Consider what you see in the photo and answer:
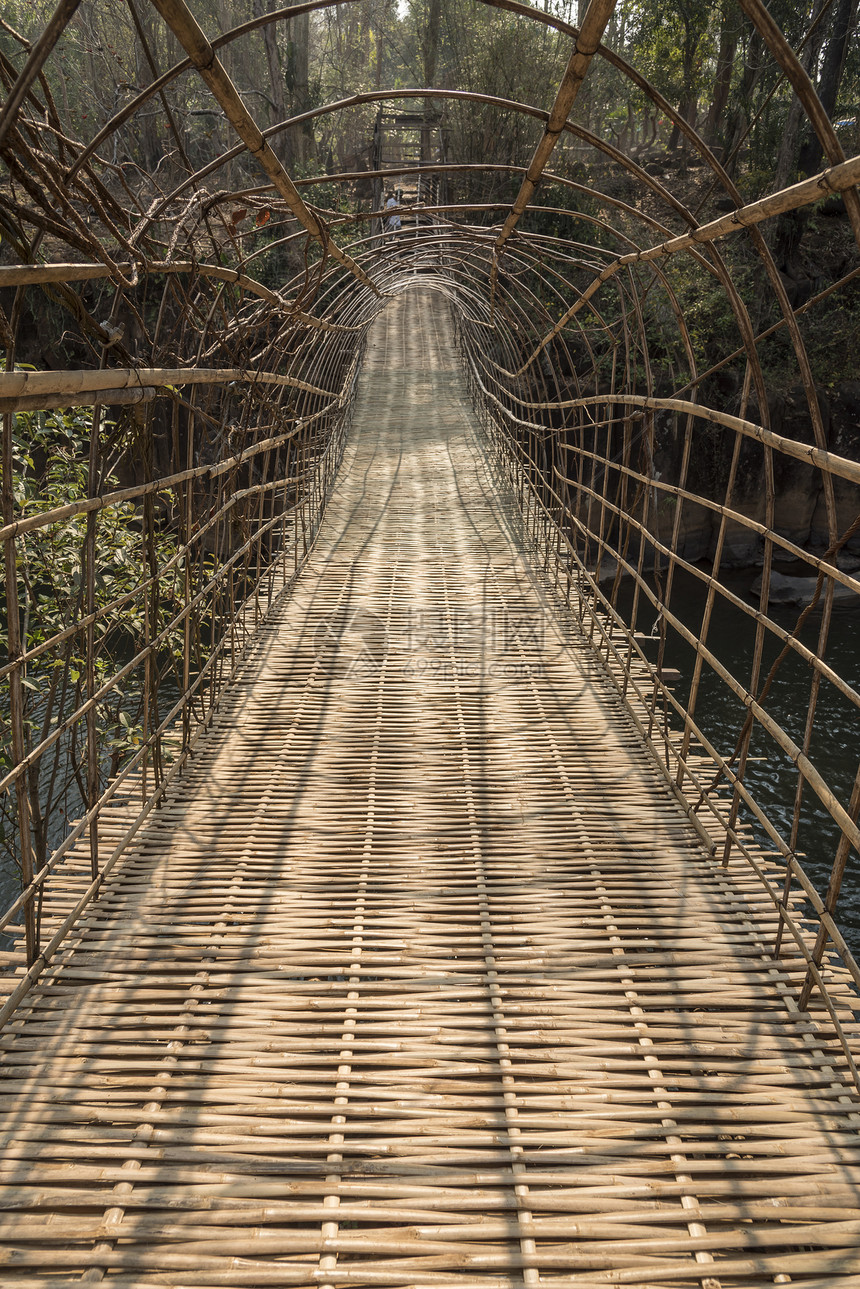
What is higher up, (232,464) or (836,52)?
(836,52)

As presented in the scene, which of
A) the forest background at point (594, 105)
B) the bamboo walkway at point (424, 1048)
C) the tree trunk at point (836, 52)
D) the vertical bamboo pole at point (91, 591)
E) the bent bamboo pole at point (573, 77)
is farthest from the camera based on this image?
the forest background at point (594, 105)

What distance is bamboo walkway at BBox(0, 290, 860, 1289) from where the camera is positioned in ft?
4.22

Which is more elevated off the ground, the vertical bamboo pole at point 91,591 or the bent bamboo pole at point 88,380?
the bent bamboo pole at point 88,380

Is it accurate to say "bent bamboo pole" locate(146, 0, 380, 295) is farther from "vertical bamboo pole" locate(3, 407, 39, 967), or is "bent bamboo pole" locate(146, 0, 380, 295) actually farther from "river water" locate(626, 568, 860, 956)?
"river water" locate(626, 568, 860, 956)

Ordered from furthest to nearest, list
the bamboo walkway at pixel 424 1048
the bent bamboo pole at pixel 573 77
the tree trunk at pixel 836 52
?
the tree trunk at pixel 836 52, the bent bamboo pole at pixel 573 77, the bamboo walkway at pixel 424 1048

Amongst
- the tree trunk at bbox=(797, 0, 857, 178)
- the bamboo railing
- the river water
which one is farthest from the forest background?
the bamboo railing

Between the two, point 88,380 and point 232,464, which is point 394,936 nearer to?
point 88,380

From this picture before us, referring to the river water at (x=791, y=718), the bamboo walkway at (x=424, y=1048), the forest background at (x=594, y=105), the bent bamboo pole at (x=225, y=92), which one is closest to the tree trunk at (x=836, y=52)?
the forest background at (x=594, y=105)

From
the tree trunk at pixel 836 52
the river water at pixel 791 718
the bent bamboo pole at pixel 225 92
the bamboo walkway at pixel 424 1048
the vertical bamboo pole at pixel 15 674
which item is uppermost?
the tree trunk at pixel 836 52

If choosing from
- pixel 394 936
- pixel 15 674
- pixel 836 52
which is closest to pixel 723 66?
pixel 836 52

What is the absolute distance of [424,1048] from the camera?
5.42ft

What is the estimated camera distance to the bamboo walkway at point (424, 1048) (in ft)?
4.22

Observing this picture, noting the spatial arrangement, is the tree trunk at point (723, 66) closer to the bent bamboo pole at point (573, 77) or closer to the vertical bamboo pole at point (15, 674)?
the bent bamboo pole at point (573, 77)

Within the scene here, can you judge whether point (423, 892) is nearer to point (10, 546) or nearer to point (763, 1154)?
point (763, 1154)
